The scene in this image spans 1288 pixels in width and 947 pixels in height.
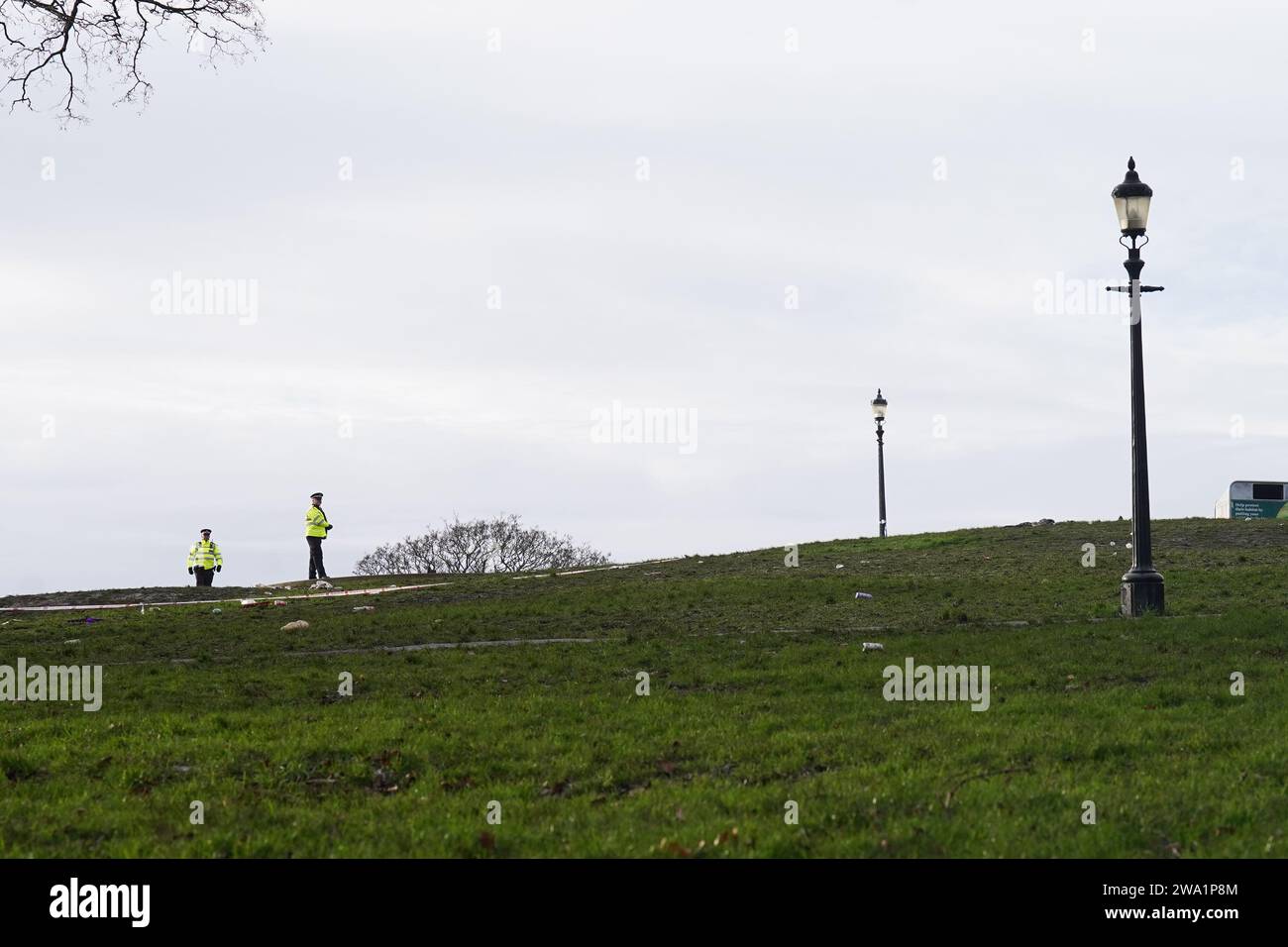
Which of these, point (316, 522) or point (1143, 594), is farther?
point (316, 522)

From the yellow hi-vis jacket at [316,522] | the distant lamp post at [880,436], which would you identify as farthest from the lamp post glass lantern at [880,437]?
the yellow hi-vis jacket at [316,522]

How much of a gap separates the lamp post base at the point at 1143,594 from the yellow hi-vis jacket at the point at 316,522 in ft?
73.0

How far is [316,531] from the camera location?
1300 inches

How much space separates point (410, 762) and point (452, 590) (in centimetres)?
1637

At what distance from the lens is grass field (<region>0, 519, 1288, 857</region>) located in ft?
23.8

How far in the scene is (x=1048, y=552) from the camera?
2745 centimetres

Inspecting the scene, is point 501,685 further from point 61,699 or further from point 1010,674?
point 1010,674

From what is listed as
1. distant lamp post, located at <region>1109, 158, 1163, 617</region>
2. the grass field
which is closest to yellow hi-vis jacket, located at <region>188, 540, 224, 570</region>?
the grass field

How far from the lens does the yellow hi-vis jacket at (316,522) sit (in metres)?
32.9

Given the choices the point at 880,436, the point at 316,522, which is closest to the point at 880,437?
the point at 880,436

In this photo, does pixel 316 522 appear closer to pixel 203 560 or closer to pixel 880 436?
pixel 203 560

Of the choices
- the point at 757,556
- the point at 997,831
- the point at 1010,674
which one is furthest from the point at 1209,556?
the point at 997,831

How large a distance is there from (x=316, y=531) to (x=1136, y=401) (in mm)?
22603

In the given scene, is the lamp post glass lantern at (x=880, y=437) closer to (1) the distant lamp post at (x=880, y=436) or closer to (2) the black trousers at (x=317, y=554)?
(1) the distant lamp post at (x=880, y=436)
